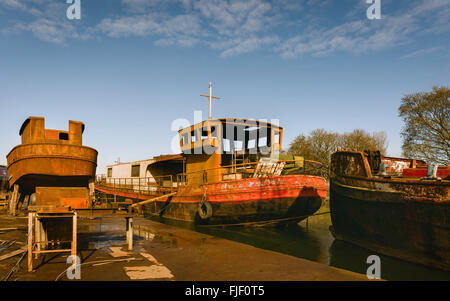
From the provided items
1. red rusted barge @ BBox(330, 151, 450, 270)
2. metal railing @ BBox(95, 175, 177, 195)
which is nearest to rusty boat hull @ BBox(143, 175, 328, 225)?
red rusted barge @ BBox(330, 151, 450, 270)

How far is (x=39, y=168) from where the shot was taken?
11953mm

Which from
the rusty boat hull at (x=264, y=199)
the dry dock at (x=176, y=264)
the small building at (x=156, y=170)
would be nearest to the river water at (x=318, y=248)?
the rusty boat hull at (x=264, y=199)

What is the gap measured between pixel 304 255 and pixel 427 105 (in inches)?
824

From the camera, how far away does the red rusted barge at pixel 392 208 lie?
311 inches

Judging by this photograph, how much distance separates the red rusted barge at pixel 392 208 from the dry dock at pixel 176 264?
4285 millimetres

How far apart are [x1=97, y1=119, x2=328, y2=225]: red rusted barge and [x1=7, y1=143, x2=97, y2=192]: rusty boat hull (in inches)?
117

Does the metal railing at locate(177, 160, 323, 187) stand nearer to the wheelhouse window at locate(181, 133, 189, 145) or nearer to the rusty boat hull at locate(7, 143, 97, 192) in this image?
the wheelhouse window at locate(181, 133, 189, 145)

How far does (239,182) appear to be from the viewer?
1335 cm

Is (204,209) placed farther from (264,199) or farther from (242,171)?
(264,199)

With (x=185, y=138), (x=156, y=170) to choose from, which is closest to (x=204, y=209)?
(x=185, y=138)

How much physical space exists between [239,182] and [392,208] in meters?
6.23

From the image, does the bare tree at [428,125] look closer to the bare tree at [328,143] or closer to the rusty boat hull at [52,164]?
the bare tree at [328,143]

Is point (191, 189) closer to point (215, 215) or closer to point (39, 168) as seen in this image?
point (215, 215)
